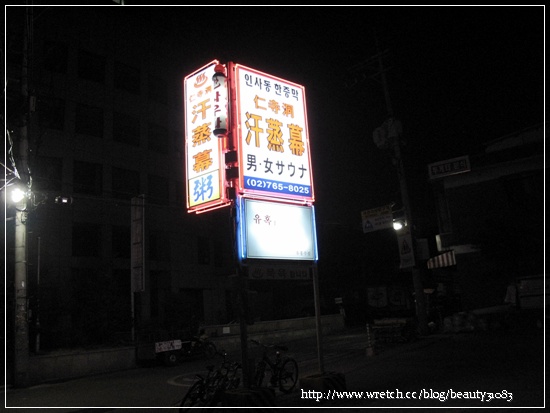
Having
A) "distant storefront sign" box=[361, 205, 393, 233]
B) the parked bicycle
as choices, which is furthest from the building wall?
the parked bicycle

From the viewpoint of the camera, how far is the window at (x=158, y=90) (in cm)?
3628

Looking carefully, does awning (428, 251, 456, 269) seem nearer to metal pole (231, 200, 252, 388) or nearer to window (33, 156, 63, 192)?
metal pole (231, 200, 252, 388)

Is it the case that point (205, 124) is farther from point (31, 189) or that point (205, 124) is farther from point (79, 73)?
point (79, 73)

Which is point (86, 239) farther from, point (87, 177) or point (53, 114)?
point (53, 114)

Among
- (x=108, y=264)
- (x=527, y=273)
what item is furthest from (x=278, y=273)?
(x=108, y=264)

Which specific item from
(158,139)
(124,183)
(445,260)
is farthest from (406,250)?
(158,139)

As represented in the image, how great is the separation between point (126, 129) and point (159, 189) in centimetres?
500

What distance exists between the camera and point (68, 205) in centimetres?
2886

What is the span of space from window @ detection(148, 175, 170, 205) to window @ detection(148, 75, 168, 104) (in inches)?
257

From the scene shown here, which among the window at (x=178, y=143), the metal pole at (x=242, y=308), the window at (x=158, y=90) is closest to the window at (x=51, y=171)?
the window at (x=178, y=143)

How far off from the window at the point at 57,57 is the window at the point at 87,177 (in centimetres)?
643

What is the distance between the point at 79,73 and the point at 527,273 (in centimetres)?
3029

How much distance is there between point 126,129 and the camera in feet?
Result: 111

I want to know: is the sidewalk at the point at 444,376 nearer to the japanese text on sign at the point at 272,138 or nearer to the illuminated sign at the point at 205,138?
the japanese text on sign at the point at 272,138
